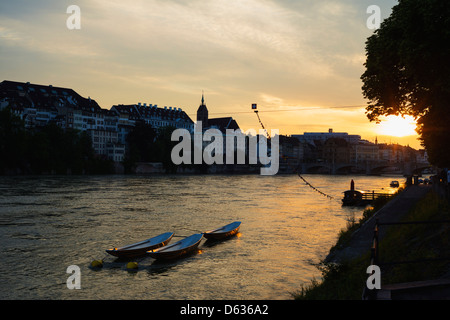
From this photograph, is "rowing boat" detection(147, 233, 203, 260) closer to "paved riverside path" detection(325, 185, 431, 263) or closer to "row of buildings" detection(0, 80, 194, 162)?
"paved riverside path" detection(325, 185, 431, 263)

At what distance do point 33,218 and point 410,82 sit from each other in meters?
27.6

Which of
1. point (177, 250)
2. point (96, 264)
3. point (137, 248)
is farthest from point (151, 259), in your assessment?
point (96, 264)

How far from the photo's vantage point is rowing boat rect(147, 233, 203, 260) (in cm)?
1983

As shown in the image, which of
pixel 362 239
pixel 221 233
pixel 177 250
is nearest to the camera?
pixel 362 239

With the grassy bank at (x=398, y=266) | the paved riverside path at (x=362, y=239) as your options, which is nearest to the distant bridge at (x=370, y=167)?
the paved riverside path at (x=362, y=239)

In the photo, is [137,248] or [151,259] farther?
[137,248]

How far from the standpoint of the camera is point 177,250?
20.6 m

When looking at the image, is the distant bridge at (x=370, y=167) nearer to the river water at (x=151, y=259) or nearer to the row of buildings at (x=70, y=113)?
the row of buildings at (x=70, y=113)

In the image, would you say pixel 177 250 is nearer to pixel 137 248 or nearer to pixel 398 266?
pixel 137 248

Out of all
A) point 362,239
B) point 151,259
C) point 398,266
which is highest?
point 398,266

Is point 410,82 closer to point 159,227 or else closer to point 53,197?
point 159,227

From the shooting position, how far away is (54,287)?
52.7 ft

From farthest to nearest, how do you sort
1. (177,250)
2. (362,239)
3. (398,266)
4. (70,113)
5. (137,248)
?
1. (70,113)
2. (137,248)
3. (177,250)
4. (362,239)
5. (398,266)

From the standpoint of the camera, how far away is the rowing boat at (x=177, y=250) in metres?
19.8
